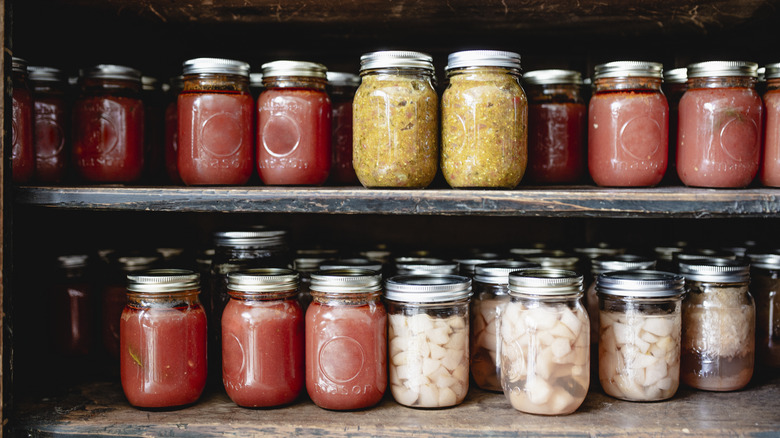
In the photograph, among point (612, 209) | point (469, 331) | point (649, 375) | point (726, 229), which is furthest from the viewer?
point (726, 229)

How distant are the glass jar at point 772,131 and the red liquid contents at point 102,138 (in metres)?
1.33

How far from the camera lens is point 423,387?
114cm

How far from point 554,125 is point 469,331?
1.62 feet

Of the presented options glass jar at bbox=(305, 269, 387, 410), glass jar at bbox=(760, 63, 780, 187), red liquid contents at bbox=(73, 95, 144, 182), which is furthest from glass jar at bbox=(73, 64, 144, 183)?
glass jar at bbox=(760, 63, 780, 187)

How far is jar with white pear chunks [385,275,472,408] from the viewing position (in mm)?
1130

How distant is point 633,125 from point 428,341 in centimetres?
60

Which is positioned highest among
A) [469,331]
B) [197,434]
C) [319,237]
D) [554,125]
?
[554,125]

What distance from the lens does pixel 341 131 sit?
1.38 meters

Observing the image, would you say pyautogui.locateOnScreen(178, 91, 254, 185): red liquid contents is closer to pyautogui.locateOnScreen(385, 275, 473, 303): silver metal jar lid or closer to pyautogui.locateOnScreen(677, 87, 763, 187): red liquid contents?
pyautogui.locateOnScreen(385, 275, 473, 303): silver metal jar lid

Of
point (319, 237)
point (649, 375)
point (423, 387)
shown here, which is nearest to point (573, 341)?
point (649, 375)

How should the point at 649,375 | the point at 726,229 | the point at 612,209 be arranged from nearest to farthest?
the point at 612,209 → the point at 649,375 → the point at 726,229

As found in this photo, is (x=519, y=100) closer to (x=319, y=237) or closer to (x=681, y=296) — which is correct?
(x=681, y=296)

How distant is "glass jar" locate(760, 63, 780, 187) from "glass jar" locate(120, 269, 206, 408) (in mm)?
1165

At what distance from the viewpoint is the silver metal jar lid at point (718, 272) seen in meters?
1.21
